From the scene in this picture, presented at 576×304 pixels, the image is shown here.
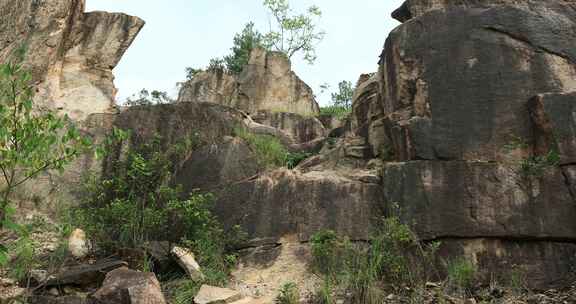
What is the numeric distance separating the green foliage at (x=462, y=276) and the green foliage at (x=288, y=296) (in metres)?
2.01

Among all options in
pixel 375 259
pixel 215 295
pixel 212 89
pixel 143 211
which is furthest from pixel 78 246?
pixel 212 89

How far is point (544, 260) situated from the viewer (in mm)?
7605

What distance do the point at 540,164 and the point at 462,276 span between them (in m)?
2.12

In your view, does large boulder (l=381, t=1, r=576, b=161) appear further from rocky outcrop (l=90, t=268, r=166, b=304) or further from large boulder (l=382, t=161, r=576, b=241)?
rocky outcrop (l=90, t=268, r=166, b=304)

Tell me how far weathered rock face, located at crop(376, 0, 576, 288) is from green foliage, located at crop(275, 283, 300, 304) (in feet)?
6.57

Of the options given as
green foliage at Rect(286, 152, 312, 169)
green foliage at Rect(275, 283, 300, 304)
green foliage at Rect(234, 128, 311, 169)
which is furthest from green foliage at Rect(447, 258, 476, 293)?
green foliage at Rect(286, 152, 312, 169)

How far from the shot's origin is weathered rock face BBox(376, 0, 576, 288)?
778cm

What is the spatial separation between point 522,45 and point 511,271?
374 cm

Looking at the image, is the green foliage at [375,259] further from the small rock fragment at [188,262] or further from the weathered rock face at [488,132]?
the small rock fragment at [188,262]

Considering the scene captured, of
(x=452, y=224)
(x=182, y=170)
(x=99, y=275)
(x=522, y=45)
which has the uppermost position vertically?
(x=522, y=45)

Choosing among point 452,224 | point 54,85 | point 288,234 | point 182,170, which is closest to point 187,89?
point 54,85

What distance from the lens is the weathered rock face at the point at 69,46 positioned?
1166cm

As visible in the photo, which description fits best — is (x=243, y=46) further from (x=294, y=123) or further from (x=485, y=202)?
(x=485, y=202)

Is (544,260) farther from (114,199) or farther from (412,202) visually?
(114,199)
